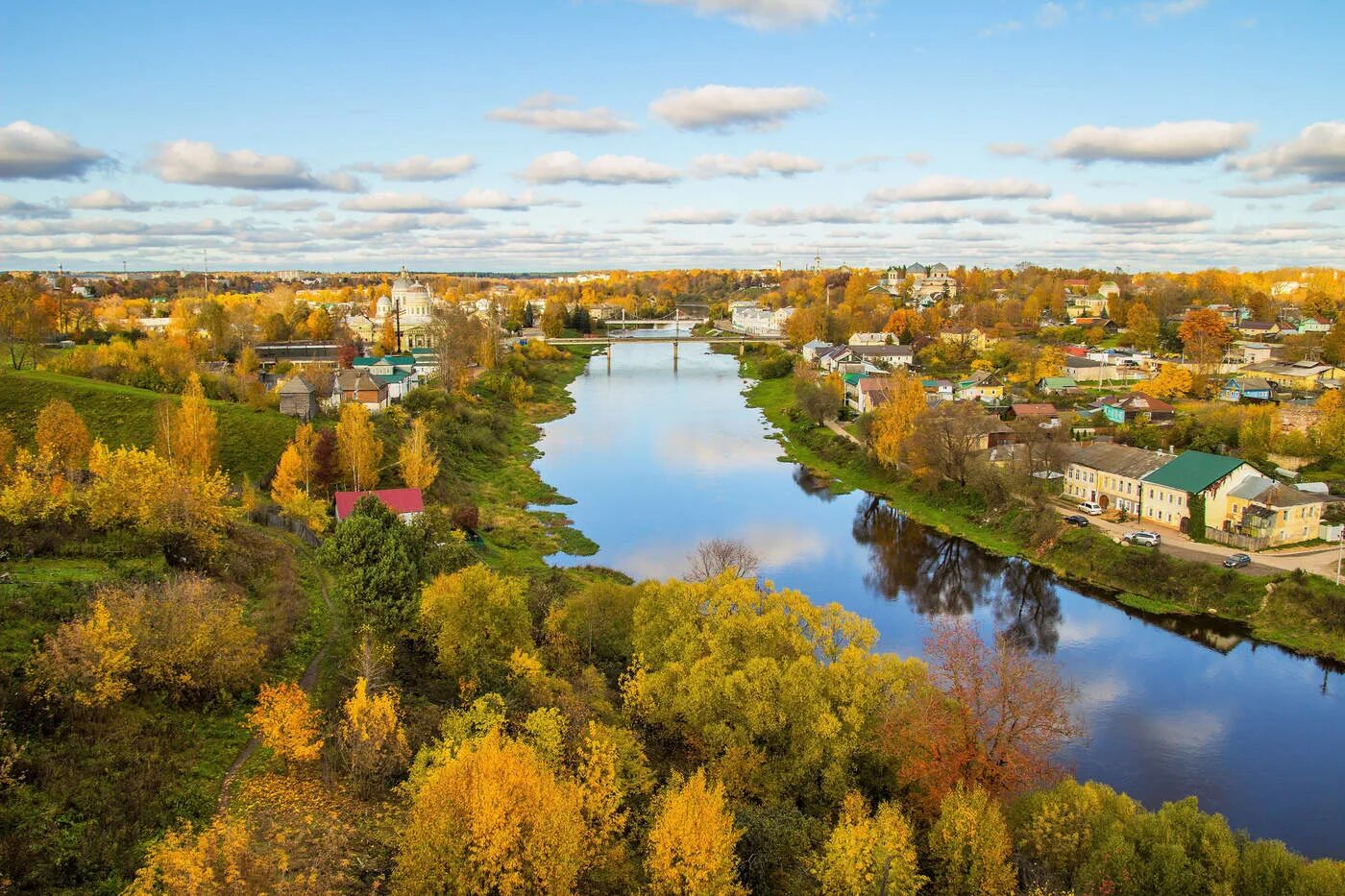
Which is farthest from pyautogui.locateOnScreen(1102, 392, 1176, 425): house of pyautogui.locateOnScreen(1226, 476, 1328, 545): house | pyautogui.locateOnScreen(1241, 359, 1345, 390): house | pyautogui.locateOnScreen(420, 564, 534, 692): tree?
pyautogui.locateOnScreen(420, 564, 534, 692): tree

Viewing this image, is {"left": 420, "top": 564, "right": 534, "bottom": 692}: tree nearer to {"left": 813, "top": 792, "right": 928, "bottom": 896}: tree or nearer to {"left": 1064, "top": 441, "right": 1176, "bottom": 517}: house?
{"left": 813, "top": 792, "right": 928, "bottom": 896}: tree

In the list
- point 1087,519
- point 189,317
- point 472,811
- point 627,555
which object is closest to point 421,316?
point 189,317

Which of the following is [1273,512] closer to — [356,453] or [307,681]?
[307,681]

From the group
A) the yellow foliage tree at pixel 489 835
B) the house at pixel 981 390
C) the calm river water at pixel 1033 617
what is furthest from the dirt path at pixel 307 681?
the house at pixel 981 390

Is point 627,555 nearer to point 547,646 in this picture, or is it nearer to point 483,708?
point 547,646

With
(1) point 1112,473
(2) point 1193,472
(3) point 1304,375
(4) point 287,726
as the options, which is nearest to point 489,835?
(4) point 287,726

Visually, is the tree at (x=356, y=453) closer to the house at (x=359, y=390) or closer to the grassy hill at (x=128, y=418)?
the grassy hill at (x=128, y=418)
